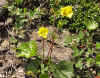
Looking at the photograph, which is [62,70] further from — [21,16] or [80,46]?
[21,16]

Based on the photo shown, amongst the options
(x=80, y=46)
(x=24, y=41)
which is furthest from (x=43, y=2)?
(x=80, y=46)

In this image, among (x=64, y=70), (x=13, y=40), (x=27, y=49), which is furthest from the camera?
(x=13, y=40)

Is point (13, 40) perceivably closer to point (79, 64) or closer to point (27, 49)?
point (27, 49)

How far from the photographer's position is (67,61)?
2.57m

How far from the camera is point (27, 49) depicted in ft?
8.59

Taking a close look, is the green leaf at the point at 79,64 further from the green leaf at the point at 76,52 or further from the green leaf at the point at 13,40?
the green leaf at the point at 13,40

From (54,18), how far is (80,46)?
0.57m

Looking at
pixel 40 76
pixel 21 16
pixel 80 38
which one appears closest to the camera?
pixel 40 76

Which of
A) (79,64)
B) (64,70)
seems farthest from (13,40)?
(79,64)

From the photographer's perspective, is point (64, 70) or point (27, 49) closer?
point (64, 70)

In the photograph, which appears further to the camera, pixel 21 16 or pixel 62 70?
pixel 21 16

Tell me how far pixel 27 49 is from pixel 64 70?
1.84 feet

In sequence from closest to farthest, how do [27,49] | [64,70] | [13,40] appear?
[64,70] → [27,49] → [13,40]

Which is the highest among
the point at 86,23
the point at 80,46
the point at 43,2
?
the point at 43,2
